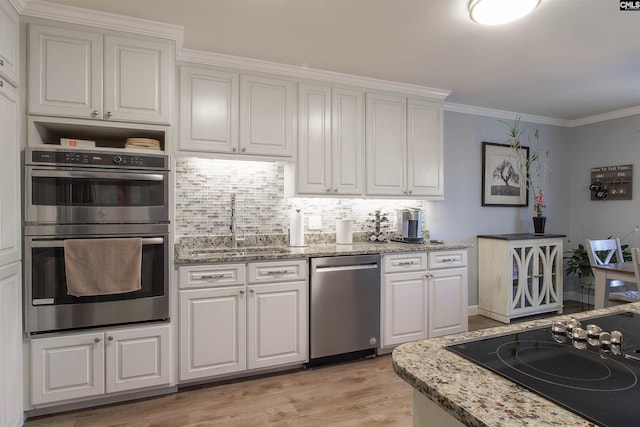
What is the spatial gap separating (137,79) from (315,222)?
6.17 feet

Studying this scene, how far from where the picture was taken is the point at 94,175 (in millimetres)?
2248

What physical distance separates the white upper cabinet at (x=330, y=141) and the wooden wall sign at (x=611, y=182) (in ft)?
11.1

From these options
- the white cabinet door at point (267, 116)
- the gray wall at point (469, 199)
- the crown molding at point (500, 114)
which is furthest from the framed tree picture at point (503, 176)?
the white cabinet door at point (267, 116)

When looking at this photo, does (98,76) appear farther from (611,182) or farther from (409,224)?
(611,182)

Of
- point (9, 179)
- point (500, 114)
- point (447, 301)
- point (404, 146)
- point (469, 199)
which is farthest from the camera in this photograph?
point (500, 114)

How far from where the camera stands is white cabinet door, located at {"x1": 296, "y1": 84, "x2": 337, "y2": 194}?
3.12 m

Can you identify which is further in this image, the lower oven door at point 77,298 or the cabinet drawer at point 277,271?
the cabinet drawer at point 277,271

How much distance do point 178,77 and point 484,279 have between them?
3846 millimetres

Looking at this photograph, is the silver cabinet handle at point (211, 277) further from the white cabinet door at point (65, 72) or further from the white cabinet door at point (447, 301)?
the white cabinet door at point (447, 301)

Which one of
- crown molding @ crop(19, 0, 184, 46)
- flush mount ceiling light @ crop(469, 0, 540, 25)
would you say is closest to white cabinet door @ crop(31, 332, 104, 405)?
crown molding @ crop(19, 0, 184, 46)

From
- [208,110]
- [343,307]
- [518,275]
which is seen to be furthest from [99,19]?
[518,275]

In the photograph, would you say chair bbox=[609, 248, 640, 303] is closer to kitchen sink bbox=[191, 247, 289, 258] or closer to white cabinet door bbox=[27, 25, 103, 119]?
kitchen sink bbox=[191, 247, 289, 258]

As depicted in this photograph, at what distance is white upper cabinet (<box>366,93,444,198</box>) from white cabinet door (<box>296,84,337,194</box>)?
0.43 meters

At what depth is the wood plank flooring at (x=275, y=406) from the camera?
84.9 inches
